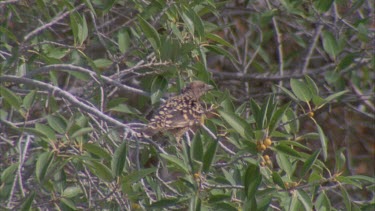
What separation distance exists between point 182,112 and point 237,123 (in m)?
0.62

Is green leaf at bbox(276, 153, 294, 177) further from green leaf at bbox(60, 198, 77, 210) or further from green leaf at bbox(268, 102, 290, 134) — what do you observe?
green leaf at bbox(60, 198, 77, 210)

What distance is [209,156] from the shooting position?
3.33m

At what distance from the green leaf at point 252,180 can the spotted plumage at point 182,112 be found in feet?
1.98

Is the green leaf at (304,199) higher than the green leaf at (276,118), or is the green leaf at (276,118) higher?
the green leaf at (276,118)

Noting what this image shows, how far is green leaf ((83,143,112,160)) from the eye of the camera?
11.1 feet

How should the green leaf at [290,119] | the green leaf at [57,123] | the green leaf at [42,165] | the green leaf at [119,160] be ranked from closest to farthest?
the green leaf at [42,165] < the green leaf at [119,160] < the green leaf at [57,123] < the green leaf at [290,119]

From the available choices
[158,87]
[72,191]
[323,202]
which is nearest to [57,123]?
[72,191]

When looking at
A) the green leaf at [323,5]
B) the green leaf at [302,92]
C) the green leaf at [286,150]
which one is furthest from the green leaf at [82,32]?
the green leaf at [323,5]

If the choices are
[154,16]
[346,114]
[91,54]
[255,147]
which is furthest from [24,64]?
[346,114]

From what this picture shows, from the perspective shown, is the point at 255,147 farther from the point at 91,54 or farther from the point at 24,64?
the point at 91,54

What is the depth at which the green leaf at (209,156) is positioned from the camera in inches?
131

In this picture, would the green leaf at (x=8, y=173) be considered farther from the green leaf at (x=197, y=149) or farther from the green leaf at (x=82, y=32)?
the green leaf at (x=82, y=32)

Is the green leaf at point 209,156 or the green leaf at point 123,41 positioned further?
the green leaf at point 123,41

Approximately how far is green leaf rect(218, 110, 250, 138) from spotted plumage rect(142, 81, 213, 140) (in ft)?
1.27
